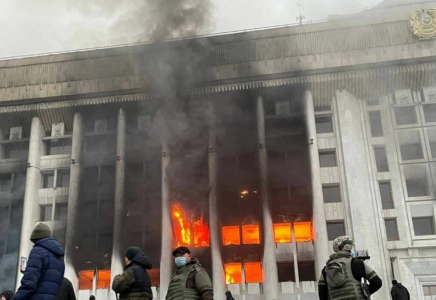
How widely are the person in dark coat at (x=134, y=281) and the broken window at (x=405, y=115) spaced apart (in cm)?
2884

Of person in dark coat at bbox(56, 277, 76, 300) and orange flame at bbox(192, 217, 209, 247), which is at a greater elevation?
orange flame at bbox(192, 217, 209, 247)

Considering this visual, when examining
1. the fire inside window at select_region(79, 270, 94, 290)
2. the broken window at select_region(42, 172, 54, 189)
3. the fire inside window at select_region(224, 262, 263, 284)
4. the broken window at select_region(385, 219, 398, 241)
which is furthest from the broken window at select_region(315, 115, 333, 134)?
the broken window at select_region(42, 172, 54, 189)

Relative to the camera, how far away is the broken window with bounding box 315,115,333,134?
3300 cm

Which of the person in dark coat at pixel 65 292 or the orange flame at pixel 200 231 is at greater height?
the orange flame at pixel 200 231

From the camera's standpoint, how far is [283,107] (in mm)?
33156

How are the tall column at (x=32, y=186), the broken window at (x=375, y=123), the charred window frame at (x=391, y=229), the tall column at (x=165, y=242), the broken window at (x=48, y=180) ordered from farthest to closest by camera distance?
the broken window at (x=48, y=180) < the broken window at (x=375, y=123) < the tall column at (x=32, y=186) < the charred window frame at (x=391, y=229) < the tall column at (x=165, y=242)

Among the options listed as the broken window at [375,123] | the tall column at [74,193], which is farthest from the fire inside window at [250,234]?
the tall column at [74,193]

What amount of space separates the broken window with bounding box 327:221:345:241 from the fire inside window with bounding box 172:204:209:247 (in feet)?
25.9

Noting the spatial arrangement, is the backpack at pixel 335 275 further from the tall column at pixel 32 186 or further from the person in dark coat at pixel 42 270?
the tall column at pixel 32 186

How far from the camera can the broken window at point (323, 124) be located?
108 feet

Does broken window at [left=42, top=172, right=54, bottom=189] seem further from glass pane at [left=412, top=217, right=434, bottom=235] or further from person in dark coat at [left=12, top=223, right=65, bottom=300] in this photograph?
person in dark coat at [left=12, top=223, right=65, bottom=300]

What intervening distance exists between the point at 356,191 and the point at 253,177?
6647 millimetres

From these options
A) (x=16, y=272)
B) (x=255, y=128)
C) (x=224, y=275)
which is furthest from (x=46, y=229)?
(x=16, y=272)

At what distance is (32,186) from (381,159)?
24.1m
